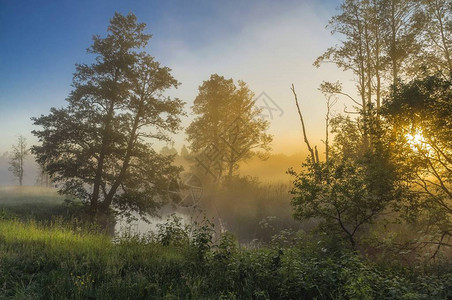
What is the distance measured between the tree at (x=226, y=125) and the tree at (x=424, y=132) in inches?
842

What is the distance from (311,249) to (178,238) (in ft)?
13.7

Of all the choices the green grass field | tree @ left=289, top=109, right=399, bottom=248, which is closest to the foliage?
the green grass field

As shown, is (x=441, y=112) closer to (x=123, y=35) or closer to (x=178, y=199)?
(x=178, y=199)

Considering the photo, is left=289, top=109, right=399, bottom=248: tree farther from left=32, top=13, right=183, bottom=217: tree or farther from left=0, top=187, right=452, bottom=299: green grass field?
left=32, top=13, right=183, bottom=217: tree

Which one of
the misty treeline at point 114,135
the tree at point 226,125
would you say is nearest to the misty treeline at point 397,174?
the misty treeline at point 114,135

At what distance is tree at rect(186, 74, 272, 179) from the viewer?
2936cm

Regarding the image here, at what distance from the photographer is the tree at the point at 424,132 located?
23.2 ft

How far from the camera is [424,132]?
7.30 meters

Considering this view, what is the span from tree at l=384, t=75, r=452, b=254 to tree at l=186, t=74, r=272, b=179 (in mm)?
21393

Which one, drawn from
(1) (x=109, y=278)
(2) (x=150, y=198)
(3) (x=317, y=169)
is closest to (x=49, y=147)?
(2) (x=150, y=198)

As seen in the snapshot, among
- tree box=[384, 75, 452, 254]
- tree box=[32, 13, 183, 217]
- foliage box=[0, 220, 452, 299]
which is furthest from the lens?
tree box=[32, 13, 183, 217]

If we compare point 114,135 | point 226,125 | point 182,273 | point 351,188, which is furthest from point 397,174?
point 226,125

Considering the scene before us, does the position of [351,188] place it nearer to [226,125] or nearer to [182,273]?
[182,273]

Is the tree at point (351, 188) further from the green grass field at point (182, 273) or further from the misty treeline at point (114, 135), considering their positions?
the misty treeline at point (114, 135)
